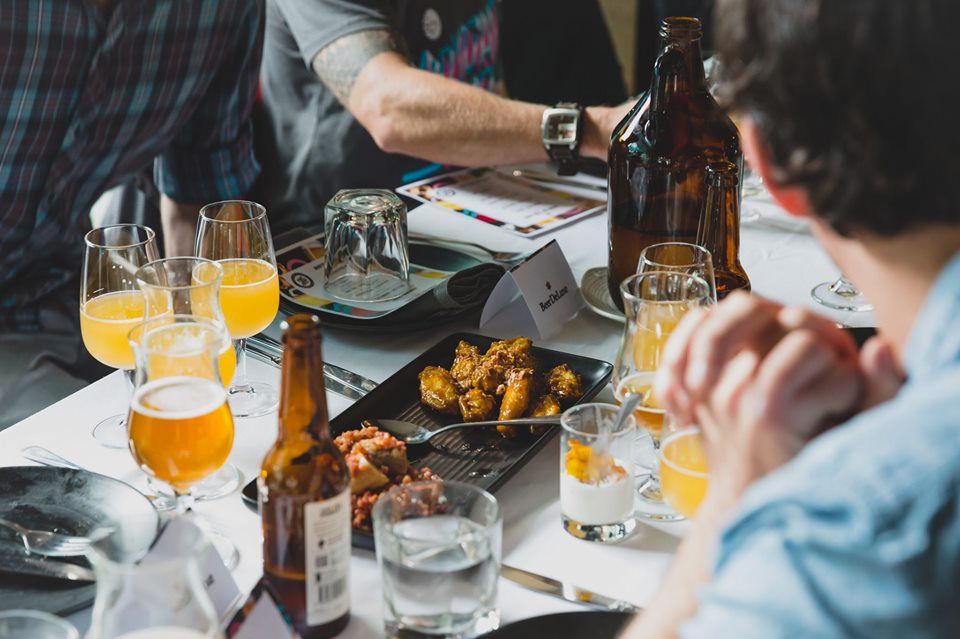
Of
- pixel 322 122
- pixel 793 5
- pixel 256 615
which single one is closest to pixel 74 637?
pixel 256 615

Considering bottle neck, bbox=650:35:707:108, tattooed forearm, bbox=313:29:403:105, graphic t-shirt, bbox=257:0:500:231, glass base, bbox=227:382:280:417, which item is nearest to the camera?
glass base, bbox=227:382:280:417

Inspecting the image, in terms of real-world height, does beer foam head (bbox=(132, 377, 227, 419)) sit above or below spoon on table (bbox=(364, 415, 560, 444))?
above

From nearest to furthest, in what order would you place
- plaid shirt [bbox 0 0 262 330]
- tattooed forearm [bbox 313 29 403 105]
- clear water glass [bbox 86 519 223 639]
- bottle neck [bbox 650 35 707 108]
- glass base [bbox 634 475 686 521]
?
clear water glass [bbox 86 519 223 639] < glass base [bbox 634 475 686 521] < bottle neck [bbox 650 35 707 108] < plaid shirt [bbox 0 0 262 330] < tattooed forearm [bbox 313 29 403 105]

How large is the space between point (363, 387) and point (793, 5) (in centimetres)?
81

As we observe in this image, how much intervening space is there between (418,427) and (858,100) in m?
0.69

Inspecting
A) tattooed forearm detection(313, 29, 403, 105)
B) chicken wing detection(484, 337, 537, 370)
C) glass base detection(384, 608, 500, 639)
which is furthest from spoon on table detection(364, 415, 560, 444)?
tattooed forearm detection(313, 29, 403, 105)

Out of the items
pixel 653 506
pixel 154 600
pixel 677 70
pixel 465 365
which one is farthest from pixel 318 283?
pixel 154 600

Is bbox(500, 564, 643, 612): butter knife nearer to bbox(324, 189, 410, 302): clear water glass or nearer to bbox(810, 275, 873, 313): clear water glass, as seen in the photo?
bbox(324, 189, 410, 302): clear water glass

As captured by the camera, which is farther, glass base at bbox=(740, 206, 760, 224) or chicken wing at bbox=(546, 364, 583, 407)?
glass base at bbox=(740, 206, 760, 224)

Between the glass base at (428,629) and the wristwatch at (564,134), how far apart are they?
50.4 inches

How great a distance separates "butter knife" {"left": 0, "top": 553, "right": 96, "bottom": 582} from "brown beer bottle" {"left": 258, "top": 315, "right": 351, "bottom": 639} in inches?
7.5

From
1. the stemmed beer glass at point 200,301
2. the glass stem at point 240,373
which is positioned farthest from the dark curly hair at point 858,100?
the glass stem at point 240,373

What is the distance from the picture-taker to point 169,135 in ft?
7.09

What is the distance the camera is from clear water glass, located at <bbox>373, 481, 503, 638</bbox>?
32.7 inches
